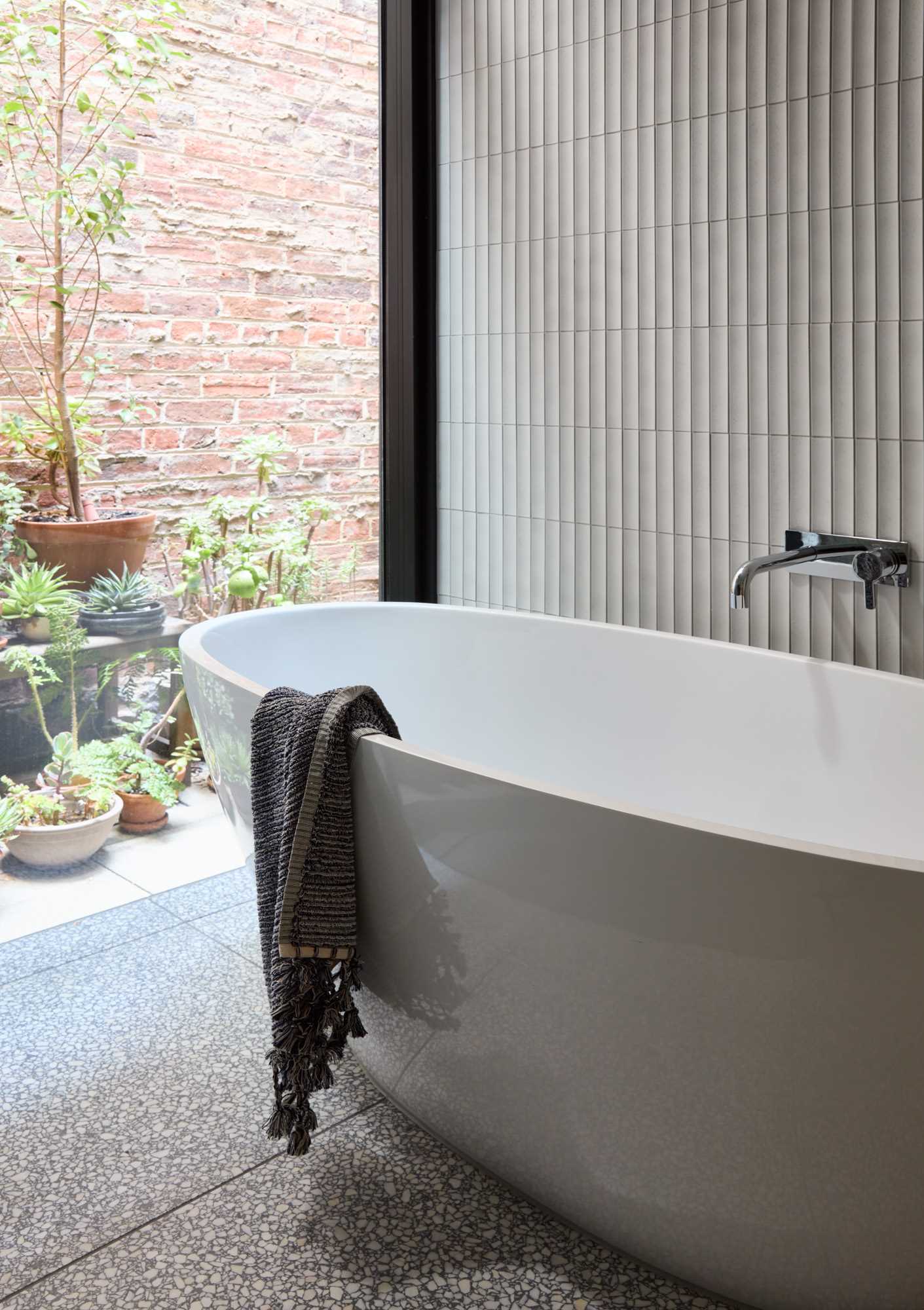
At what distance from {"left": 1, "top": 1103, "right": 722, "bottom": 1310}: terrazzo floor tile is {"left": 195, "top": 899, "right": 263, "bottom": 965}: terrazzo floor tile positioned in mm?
725

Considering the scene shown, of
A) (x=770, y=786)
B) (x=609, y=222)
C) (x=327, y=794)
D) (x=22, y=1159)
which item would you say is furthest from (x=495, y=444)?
(x=22, y=1159)

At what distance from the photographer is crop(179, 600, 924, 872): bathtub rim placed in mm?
1142

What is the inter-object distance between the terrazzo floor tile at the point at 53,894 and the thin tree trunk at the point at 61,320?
0.80 metres

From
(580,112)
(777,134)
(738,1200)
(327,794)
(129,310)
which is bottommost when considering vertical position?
(738,1200)

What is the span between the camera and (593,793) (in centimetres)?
179

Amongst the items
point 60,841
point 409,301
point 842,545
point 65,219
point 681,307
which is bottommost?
point 60,841

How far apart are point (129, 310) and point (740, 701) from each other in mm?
1667

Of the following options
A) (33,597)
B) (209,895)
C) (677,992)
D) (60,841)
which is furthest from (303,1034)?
(33,597)

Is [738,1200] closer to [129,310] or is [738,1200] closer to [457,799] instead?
[457,799]

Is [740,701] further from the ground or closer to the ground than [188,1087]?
further from the ground

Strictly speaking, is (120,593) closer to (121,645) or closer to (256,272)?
(121,645)

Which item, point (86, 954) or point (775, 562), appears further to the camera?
point (86, 954)

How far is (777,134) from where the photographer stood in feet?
7.11

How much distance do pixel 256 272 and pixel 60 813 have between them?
143 centimetres
